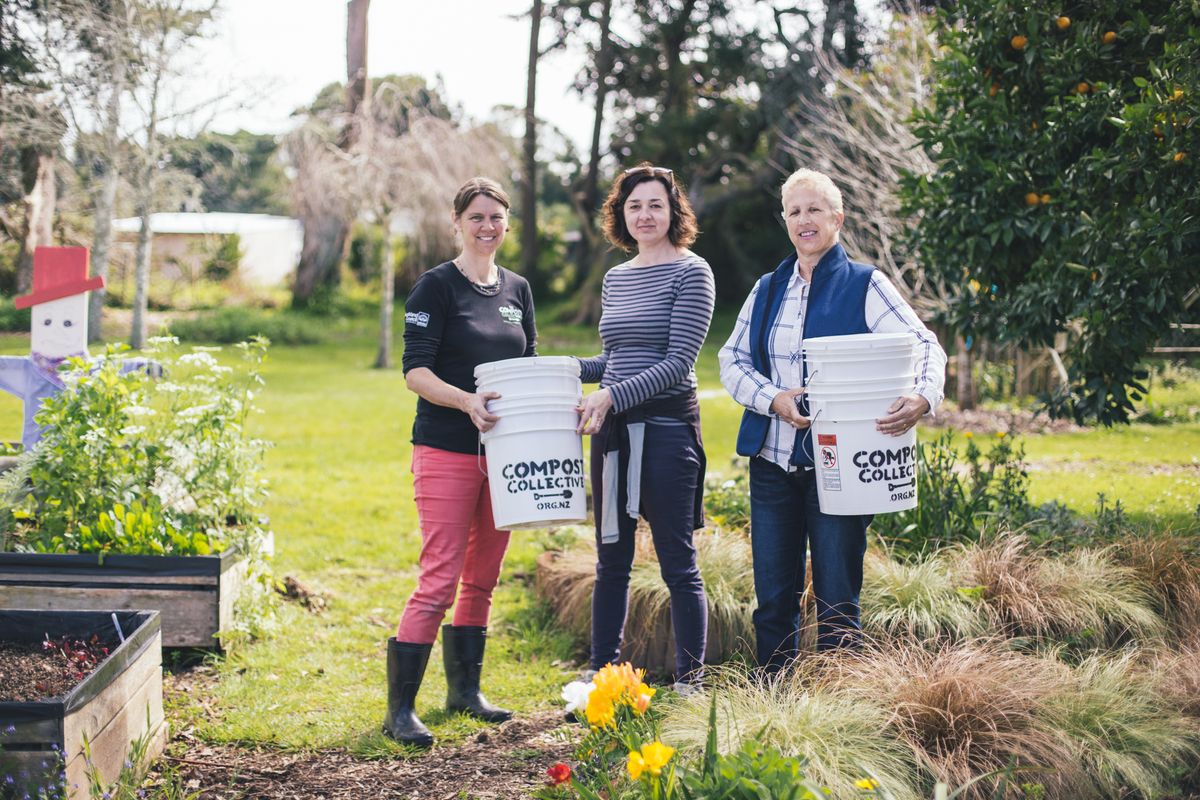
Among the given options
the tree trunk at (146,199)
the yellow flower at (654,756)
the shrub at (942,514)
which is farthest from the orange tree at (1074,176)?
the tree trunk at (146,199)

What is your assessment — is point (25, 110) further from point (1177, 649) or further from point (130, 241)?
point (1177, 649)

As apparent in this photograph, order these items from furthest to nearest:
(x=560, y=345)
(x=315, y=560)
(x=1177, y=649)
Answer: (x=560, y=345) → (x=315, y=560) → (x=1177, y=649)

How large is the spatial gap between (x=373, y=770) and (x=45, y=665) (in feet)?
3.25

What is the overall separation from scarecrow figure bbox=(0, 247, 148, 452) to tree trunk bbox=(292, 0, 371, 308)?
50.3 ft

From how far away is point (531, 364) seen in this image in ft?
10.1

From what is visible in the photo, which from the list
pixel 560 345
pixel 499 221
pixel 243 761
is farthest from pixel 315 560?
pixel 560 345

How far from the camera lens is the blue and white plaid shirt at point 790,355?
2.99 metres

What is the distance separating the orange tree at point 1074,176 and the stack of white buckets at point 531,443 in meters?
2.49

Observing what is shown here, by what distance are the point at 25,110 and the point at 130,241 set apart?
10806 mm

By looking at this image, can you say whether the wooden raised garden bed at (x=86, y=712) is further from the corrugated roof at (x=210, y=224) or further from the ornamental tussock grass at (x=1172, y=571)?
the corrugated roof at (x=210, y=224)

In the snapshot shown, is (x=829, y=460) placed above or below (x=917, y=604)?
above

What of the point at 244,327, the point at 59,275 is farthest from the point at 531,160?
the point at 59,275

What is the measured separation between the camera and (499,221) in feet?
11.1

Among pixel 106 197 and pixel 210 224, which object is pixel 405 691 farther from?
pixel 210 224
